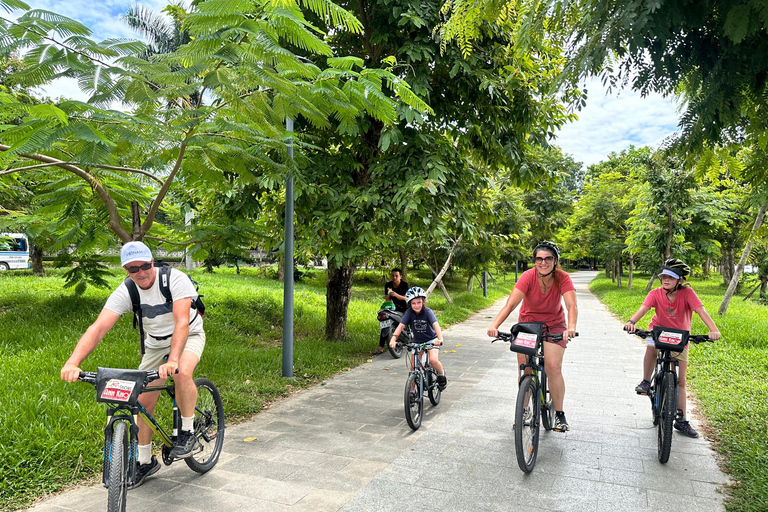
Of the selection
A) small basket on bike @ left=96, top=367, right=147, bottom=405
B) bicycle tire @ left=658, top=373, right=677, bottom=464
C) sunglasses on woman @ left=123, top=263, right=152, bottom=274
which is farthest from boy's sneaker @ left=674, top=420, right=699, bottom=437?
sunglasses on woman @ left=123, top=263, right=152, bottom=274

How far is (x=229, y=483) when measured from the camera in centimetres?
390

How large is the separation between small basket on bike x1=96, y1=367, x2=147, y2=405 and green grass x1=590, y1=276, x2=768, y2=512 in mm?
4063

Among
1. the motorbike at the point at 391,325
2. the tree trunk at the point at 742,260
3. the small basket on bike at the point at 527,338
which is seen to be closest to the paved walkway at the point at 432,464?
the small basket on bike at the point at 527,338

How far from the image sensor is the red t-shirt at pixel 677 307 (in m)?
5.00

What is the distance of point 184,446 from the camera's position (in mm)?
3760

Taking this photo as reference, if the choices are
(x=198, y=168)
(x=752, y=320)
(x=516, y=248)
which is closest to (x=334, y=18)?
(x=198, y=168)

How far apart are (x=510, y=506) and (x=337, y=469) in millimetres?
1428

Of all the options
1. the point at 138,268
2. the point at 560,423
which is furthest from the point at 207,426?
the point at 560,423

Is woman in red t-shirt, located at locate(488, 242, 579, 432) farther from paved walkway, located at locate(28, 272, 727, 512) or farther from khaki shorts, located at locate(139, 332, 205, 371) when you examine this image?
khaki shorts, located at locate(139, 332, 205, 371)

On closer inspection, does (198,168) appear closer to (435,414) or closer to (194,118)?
(194,118)

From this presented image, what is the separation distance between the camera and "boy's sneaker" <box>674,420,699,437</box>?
16.6 ft

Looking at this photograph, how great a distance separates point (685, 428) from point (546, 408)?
157 centimetres

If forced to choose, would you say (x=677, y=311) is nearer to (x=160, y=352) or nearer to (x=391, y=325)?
(x=160, y=352)

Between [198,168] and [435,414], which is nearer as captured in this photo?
[198,168]
